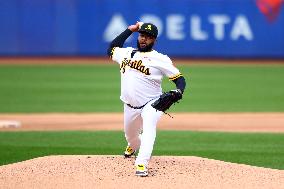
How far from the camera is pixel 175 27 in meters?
26.7

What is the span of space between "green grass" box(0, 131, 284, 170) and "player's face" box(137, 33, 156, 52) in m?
2.19

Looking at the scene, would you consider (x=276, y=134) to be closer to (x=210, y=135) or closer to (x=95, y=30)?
(x=210, y=135)

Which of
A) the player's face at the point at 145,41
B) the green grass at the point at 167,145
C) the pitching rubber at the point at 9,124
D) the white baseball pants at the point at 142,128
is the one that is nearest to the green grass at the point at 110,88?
the pitching rubber at the point at 9,124

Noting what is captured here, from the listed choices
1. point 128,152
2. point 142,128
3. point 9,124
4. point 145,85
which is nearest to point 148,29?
point 145,85

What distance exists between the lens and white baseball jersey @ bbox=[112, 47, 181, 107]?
8.48 meters

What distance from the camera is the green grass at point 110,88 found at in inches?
690

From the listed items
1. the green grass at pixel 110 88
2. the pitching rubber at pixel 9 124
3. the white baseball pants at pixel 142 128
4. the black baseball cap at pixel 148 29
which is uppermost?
the black baseball cap at pixel 148 29

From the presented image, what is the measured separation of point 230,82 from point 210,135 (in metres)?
9.76

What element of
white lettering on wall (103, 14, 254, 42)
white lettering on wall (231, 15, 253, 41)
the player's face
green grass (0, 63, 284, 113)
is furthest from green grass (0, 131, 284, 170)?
white lettering on wall (231, 15, 253, 41)

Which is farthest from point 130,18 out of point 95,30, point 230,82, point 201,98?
point 201,98

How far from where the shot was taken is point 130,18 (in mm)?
26453

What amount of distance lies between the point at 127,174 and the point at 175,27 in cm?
1860

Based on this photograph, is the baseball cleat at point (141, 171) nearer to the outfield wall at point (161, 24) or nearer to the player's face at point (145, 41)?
the player's face at point (145, 41)

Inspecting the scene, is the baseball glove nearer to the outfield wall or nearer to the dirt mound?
the dirt mound
